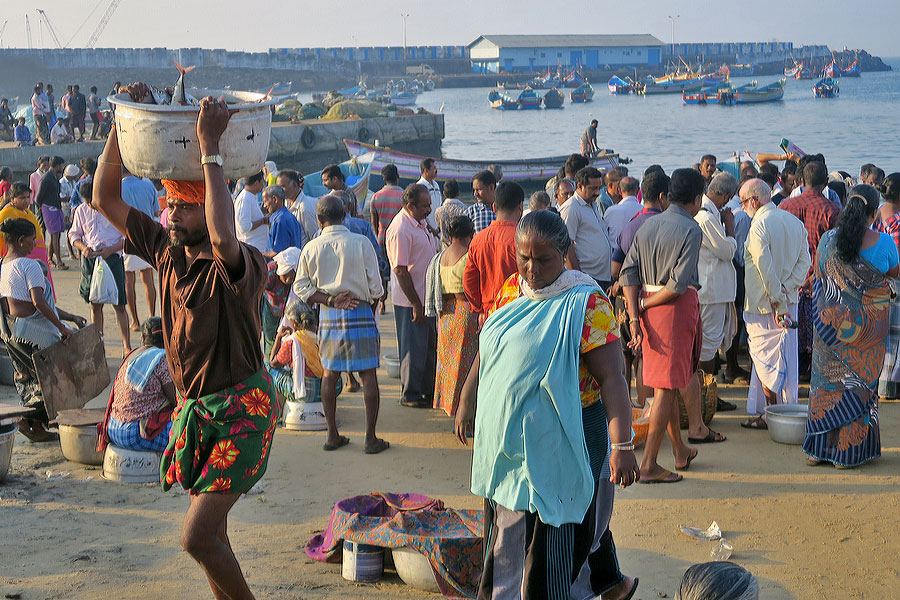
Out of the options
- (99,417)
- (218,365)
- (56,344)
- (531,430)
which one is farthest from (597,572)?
(56,344)

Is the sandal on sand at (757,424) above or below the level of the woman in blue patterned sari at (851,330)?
below

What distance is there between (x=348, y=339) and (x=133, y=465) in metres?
1.54

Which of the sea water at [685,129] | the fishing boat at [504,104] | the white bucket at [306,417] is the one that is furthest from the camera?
the fishing boat at [504,104]

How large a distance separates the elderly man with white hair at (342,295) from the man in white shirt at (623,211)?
289cm

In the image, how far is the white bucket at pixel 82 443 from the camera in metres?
6.16

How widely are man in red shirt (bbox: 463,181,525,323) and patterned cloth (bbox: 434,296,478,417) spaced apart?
37 cm

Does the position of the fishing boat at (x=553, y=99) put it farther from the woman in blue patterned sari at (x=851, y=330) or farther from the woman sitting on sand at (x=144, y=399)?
the woman sitting on sand at (x=144, y=399)

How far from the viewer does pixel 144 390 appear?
18.8ft

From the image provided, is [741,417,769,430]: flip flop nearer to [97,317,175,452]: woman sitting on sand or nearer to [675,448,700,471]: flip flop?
[675,448,700,471]: flip flop

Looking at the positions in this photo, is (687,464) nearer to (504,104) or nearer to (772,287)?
(772,287)

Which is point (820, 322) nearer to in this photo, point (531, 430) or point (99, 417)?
point (531, 430)

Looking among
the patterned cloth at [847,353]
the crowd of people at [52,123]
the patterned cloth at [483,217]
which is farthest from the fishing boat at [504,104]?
the patterned cloth at [847,353]

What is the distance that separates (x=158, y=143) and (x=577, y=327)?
159 centimetres

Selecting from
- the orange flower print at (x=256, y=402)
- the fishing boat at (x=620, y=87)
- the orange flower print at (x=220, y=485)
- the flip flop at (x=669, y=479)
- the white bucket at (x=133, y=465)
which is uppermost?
the fishing boat at (x=620, y=87)
